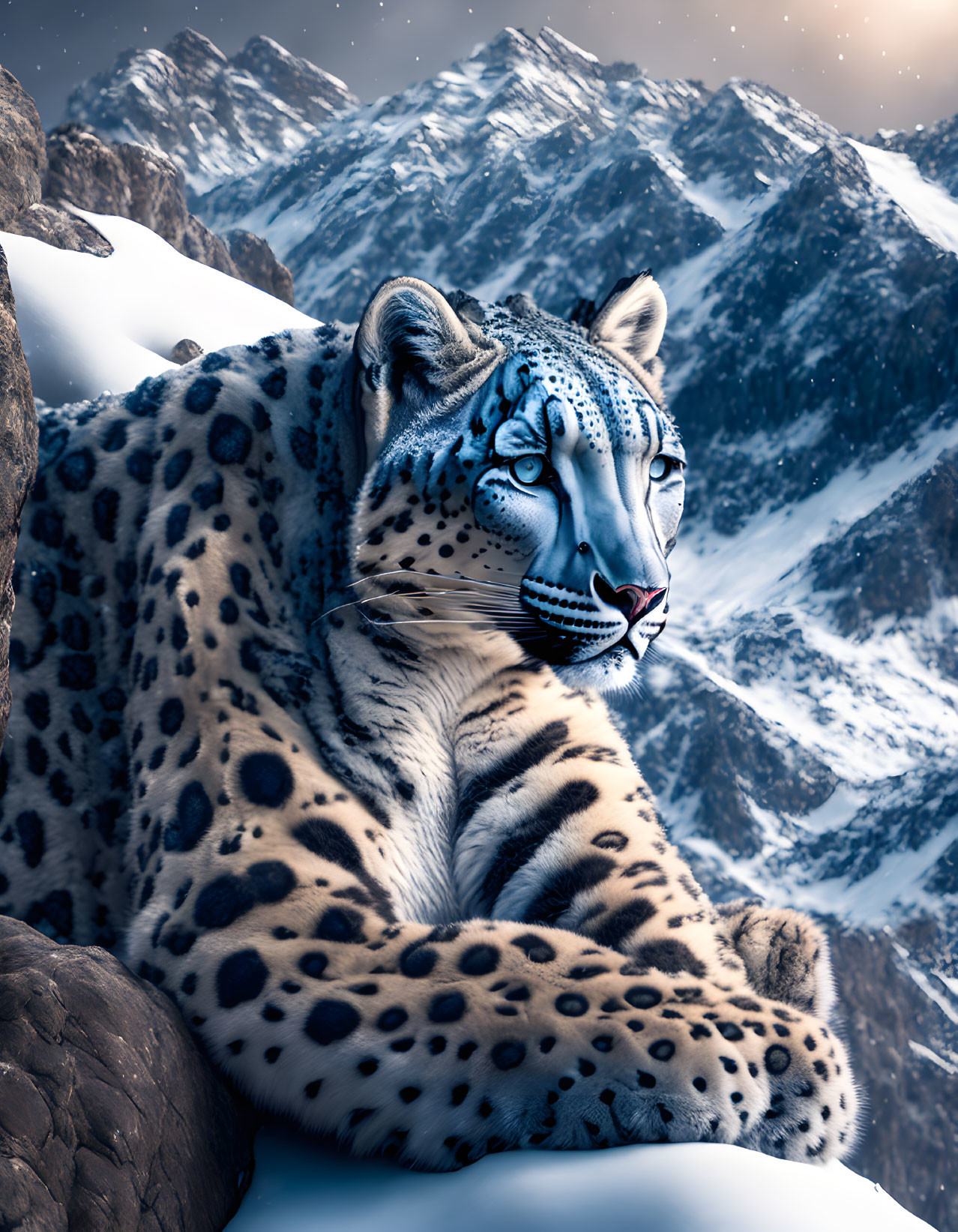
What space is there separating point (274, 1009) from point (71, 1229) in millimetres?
517

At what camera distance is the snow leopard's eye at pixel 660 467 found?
2270 millimetres

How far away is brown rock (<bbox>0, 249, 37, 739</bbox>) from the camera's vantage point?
1705 mm

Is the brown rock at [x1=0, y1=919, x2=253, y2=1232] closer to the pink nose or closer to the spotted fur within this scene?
the spotted fur

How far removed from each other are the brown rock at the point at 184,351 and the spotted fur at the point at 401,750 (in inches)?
199

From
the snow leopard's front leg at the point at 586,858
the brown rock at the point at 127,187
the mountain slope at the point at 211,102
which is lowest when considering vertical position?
the mountain slope at the point at 211,102

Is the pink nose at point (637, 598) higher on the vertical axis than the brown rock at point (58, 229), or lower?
higher

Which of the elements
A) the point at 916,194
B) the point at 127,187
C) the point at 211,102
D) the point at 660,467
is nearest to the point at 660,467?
the point at 660,467

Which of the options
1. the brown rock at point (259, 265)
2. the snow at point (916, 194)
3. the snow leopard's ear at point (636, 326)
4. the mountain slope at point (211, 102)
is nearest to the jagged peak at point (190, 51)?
the mountain slope at point (211, 102)

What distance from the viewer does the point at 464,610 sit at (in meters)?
2.18

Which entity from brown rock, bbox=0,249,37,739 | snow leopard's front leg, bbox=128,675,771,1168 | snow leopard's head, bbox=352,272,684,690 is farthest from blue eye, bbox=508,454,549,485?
brown rock, bbox=0,249,37,739

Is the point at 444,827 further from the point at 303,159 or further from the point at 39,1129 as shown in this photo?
the point at 303,159

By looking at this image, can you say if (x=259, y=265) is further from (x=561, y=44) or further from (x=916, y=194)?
(x=561, y=44)

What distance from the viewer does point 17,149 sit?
8602 mm

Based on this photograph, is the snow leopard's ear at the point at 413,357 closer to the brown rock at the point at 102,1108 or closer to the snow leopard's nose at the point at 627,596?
the snow leopard's nose at the point at 627,596
